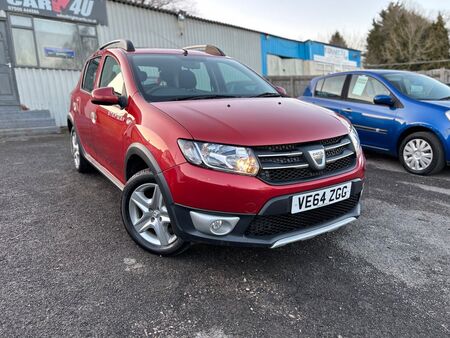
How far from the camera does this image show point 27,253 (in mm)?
2652

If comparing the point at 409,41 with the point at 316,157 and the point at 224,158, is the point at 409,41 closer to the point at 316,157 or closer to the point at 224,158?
the point at 316,157

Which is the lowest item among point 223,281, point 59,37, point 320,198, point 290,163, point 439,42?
point 223,281

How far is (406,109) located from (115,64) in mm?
4018

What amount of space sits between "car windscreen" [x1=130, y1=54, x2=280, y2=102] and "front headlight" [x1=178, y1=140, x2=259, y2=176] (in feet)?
2.69

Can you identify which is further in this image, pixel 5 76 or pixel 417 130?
pixel 5 76

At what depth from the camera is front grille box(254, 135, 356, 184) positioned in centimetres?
210

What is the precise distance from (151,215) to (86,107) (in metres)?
2.02

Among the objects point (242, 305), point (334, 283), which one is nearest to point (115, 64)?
point (242, 305)

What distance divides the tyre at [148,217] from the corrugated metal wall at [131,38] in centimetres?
865

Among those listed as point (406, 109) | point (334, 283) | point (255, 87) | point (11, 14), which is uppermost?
point (11, 14)

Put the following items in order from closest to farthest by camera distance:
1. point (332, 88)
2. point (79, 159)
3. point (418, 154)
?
point (79, 159)
point (418, 154)
point (332, 88)

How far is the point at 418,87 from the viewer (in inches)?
206

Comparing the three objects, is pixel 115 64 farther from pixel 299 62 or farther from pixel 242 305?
pixel 299 62

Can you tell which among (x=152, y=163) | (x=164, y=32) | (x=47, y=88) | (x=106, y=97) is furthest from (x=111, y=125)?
(x=164, y=32)
